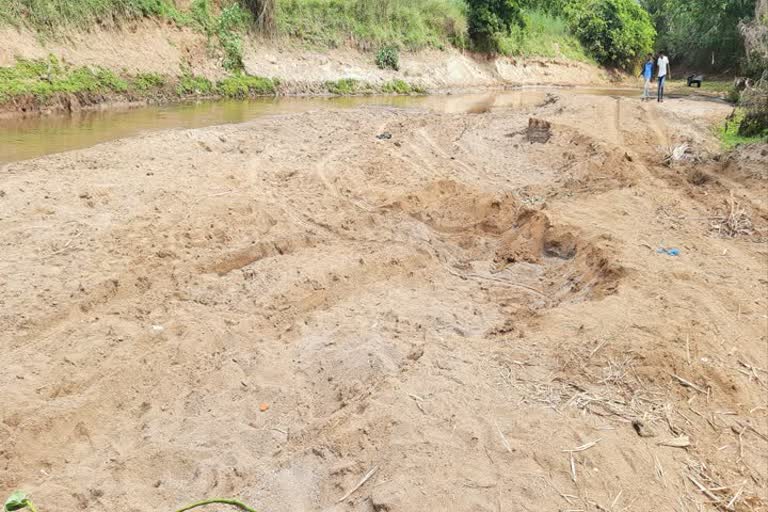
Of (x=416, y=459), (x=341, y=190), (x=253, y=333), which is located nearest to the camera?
(x=416, y=459)

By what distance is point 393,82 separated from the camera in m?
24.0

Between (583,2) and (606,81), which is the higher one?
(583,2)

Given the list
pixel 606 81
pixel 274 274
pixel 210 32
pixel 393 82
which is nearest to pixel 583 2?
pixel 606 81

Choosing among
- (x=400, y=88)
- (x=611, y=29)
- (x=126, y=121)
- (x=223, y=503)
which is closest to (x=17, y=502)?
(x=223, y=503)

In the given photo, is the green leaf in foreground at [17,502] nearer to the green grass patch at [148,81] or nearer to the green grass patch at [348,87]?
the green grass patch at [148,81]

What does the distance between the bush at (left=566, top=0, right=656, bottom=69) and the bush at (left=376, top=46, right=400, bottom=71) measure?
20061mm

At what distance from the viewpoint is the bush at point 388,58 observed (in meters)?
24.6

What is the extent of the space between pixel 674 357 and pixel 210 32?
18.0 meters

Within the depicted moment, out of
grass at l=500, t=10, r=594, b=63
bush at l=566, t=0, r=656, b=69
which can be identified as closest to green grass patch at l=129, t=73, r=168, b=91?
grass at l=500, t=10, r=594, b=63

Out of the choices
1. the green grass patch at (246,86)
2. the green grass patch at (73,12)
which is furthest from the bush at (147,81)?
the green grass patch at (246,86)

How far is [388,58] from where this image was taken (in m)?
24.9

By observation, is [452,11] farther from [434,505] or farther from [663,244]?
[434,505]

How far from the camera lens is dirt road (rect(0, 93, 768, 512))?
3340 millimetres

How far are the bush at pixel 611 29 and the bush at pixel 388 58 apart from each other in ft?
65.8
